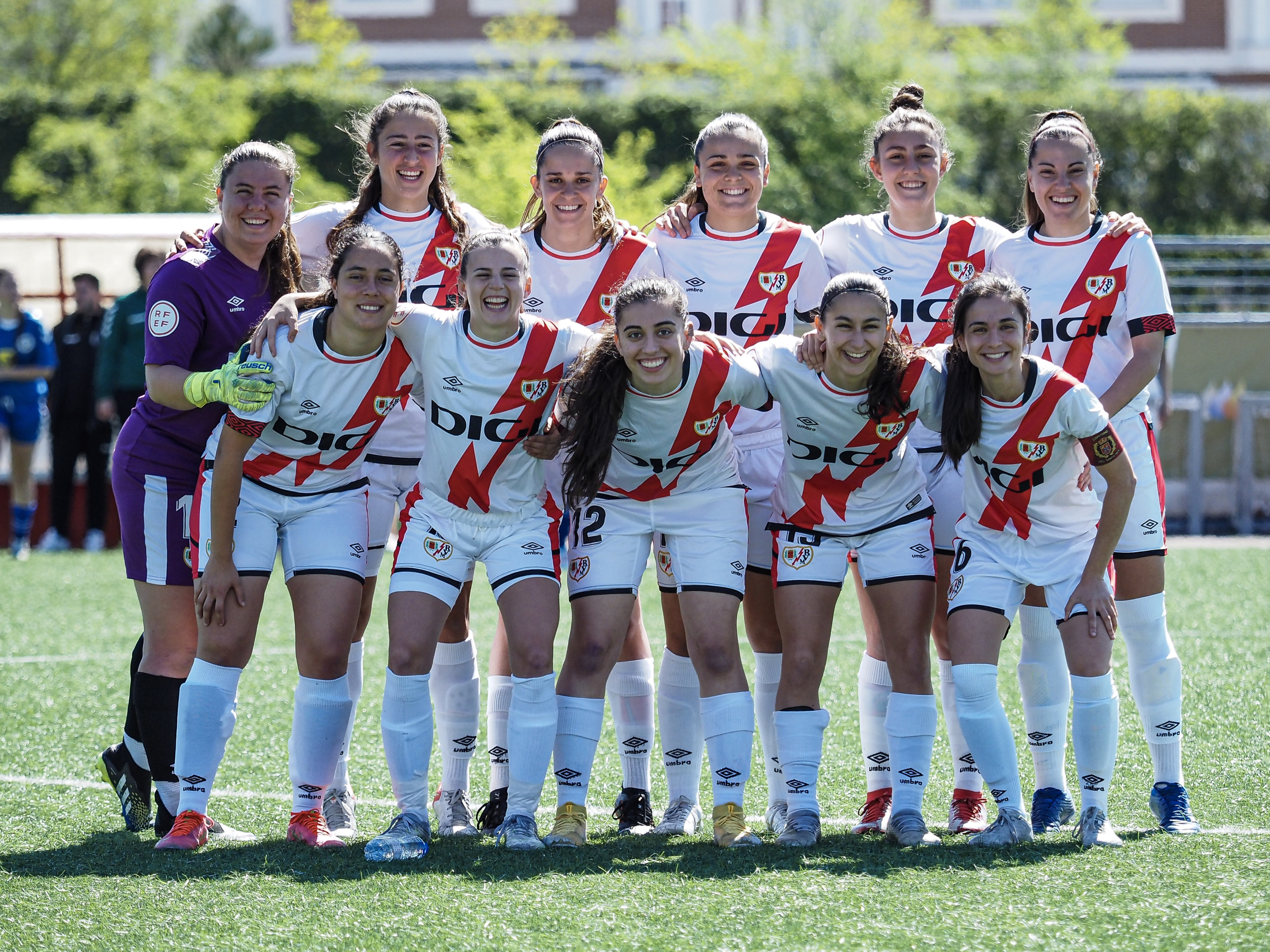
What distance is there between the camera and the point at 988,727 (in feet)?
13.1

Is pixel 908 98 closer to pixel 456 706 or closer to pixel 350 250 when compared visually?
pixel 350 250

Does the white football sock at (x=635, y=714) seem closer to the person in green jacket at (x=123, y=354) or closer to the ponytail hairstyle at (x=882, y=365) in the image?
the ponytail hairstyle at (x=882, y=365)

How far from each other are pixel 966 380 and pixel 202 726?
2.33 m

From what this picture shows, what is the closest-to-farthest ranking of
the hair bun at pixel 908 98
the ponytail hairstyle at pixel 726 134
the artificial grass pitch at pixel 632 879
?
the artificial grass pitch at pixel 632 879, the ponytail hairstyle at pixel 726 134, the hair bun at pixel 908 98

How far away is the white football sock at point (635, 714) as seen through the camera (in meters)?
4.49

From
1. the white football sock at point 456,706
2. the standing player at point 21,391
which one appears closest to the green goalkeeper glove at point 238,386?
the white football sock at point 456,706

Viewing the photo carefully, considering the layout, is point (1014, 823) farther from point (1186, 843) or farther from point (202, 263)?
point (202, 263)

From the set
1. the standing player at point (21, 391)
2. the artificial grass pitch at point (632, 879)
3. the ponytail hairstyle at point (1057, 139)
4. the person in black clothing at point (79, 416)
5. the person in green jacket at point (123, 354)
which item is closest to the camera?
the artificial grass pitch at point (632, 879)

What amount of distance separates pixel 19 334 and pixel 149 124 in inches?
343

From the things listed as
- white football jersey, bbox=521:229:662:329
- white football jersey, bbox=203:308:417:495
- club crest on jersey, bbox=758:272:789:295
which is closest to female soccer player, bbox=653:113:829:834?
club crest on jersey, bbox=758:272:789:295

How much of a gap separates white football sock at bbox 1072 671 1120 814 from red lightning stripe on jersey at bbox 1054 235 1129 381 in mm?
1003

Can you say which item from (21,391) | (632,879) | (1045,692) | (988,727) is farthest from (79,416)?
(988,727)

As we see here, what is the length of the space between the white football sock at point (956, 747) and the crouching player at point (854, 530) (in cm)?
20

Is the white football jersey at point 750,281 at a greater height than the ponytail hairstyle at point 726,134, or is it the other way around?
the ponytail hairstyle at point 726,134
